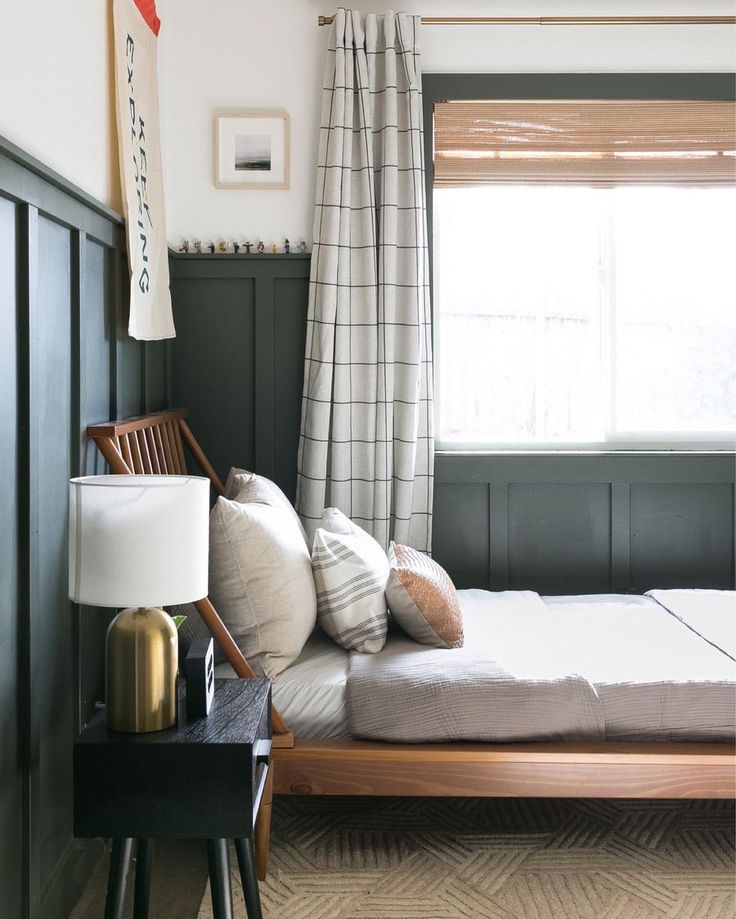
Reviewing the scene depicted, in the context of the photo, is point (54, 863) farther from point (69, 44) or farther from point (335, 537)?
point (69, 44)

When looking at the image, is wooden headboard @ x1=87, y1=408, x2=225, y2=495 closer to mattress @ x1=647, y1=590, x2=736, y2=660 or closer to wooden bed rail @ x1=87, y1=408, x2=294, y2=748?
wooden bed rail @ x1=87, y1=408, x2=294, y2=748

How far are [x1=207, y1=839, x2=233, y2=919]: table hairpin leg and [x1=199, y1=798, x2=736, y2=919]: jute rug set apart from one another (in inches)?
14.0

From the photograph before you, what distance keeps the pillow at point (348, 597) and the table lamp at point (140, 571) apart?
0.61m

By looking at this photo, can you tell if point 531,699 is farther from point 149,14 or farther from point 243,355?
point 149,14

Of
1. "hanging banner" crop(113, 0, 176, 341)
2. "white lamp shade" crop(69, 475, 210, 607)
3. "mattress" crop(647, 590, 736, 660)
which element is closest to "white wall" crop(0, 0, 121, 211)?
"hanging banner" crop(113, 0, 176, 341)

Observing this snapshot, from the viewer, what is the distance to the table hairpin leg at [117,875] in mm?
1569

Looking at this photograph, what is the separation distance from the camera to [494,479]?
319 centimetres

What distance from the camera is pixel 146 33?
2.56 meters

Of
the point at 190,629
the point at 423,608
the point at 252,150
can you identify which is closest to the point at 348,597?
the point at 423,608

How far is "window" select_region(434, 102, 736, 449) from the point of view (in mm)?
3256

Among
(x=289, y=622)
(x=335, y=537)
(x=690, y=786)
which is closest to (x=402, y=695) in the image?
(x=289, y=622)

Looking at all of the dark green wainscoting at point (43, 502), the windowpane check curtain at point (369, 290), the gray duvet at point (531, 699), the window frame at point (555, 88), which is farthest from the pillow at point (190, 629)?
the window frame at point (555, 88)

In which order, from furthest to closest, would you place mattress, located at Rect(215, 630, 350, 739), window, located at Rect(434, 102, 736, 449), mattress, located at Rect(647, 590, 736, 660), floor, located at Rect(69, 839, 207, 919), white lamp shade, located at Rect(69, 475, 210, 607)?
window, located at Rect(434, 102, 736, 449) → mattress, located at Rect(647, 590, 736, 660) → mattress, located at Rect(215, 630, 350, 739) → floor, located at Rect(69, 839, 207, 919) → white lamp shade, located at Rect(69, 475, 210, 607)

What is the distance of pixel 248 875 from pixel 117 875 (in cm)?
26
